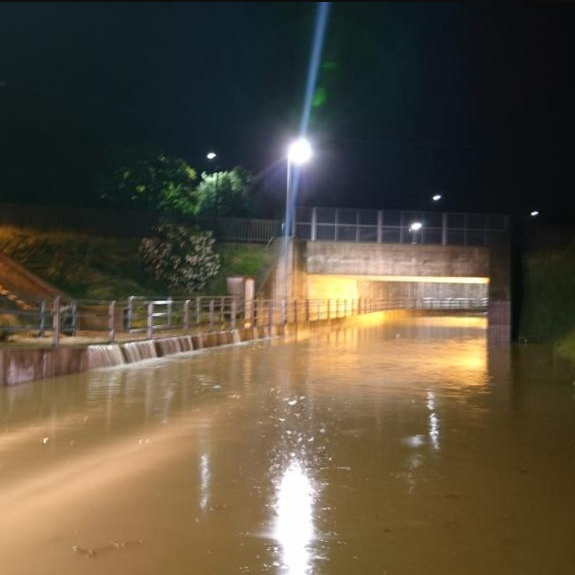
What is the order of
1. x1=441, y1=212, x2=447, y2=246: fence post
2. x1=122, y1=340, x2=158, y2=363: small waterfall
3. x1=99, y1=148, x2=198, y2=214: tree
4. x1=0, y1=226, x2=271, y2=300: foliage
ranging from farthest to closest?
x1=99, y1=148, x2=198, y2=214: tree < x1=441, y1=212, x2=447, y2=246: fence post < x1=0, y1=226, x2=271, y2=300: foliage < x1=122, y1=340, x2=158, y2=363: small waterfall

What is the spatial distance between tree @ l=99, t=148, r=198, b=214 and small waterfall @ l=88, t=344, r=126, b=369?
31.4 metres

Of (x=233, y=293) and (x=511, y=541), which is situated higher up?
(x=233, y=293)

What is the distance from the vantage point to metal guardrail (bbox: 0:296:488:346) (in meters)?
16.0

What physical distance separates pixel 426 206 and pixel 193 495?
57684 mm

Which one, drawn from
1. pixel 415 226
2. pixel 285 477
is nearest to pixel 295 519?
pixel 285 477

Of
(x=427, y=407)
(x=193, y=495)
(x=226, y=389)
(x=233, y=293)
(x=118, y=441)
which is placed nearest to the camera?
(x=193, y=495)

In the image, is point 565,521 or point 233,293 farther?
point 233,293

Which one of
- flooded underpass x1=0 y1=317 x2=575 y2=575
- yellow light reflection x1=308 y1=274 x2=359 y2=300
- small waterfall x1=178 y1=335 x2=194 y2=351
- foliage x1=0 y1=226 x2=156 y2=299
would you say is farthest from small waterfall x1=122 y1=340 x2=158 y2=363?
yellow light reflection x1=308 y1=274 x2=359 y2=300

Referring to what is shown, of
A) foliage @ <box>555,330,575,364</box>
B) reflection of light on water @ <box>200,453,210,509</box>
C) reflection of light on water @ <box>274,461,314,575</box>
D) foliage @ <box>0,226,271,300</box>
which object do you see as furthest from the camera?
foliage @ <box>0,226,271,300</box>

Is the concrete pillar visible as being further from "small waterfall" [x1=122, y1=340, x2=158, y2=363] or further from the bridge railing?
the bridge railing

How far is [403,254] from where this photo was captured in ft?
131

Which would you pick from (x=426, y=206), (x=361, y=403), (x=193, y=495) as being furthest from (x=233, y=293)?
(x=426, y=206)

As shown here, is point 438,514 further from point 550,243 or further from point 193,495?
point 550,243

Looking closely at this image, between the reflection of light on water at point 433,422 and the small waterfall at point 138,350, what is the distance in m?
6.83
